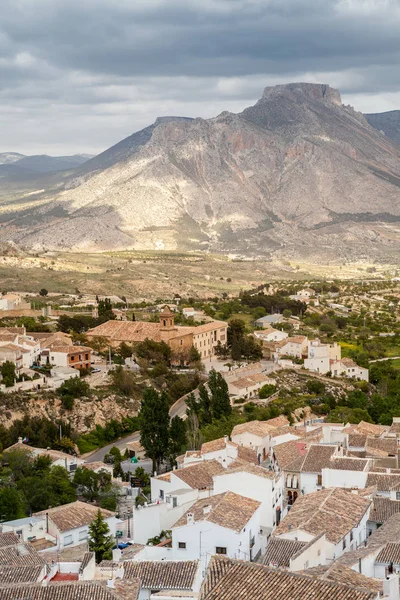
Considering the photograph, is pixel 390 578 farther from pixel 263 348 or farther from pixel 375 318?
pixel 375 318

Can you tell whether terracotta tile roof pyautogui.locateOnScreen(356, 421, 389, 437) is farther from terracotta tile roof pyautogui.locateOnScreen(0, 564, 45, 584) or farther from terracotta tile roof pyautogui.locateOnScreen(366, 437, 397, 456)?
terracotta tile roof pyautogui.locateOnScreen(0, 564, 45, 584)

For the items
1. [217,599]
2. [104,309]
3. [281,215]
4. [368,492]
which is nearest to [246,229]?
[281,215]

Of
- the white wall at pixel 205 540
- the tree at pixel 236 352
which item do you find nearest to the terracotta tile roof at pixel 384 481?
the white wall at pixel 205 540

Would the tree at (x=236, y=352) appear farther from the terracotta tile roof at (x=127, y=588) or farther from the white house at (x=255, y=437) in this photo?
the terracotta tile roof at (x=127, y=588)

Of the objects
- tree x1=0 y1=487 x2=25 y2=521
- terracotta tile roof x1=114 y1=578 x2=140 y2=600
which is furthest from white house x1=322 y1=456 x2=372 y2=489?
terracotta tile roof x1=114 y1=578 x2=140 y2=600

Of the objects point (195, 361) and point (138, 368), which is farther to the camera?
point (195, 361)

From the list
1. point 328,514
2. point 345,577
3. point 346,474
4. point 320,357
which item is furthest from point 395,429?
point 345,577
